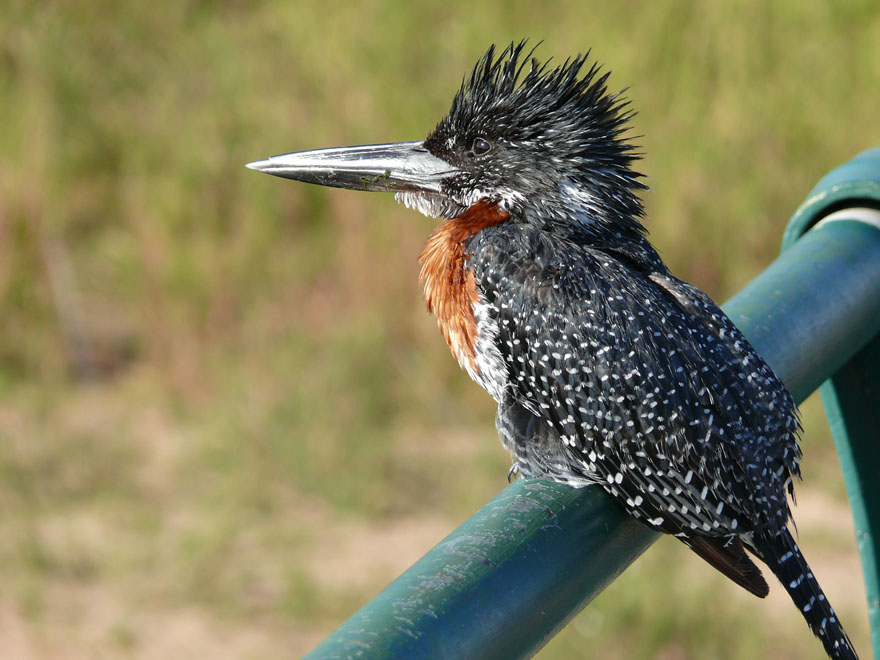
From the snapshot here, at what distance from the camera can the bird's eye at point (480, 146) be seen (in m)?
2.49

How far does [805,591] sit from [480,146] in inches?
47.1

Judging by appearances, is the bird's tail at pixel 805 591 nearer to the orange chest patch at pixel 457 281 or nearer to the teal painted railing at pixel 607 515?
the teal painted railing at pixel 607 515

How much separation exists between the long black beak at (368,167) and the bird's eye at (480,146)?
0.24 ft

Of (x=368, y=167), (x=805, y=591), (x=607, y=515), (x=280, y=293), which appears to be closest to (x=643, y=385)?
(x=805, y=591)

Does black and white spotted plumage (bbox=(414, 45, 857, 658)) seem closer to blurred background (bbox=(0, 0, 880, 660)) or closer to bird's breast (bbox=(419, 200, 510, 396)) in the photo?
bird's breast (bbox=(419, 200, 510, 396))

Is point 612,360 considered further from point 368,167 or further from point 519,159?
point 368,167

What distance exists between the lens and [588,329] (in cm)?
211

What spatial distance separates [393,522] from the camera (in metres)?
5.20

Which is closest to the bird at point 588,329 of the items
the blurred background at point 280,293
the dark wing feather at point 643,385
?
the dark wing feather at point 643,385

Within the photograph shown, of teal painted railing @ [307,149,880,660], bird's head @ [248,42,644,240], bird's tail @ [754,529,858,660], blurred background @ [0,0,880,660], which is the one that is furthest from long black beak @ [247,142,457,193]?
blurred background @ [0,0,880,660]

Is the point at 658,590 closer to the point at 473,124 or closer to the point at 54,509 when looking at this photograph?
the point at 473,124

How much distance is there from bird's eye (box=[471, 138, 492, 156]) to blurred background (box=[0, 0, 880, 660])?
2345 millimetres

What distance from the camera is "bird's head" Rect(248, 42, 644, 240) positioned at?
2334mm

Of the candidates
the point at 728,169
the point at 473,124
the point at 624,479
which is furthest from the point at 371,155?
the point at 728,169
